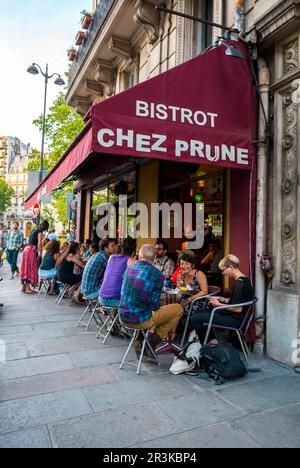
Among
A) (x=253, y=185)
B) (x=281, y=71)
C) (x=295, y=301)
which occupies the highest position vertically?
(x=281, y=71)

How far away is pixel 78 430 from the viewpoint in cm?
273

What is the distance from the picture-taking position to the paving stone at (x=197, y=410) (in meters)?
2.90

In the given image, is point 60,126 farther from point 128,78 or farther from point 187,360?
point 187,360

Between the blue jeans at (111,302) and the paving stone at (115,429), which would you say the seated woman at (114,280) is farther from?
the paving stone at (115,429)

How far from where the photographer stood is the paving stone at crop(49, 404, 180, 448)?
2.57 metres

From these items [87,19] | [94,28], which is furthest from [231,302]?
[87,19]

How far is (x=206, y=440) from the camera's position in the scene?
8.58 feet

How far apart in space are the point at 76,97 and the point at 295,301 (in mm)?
12977

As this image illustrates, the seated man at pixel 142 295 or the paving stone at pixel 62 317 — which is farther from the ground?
the seated man at pixel 142 295

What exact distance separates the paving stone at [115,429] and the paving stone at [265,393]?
0.83m

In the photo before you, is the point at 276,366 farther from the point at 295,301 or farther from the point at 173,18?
the point at 173,18

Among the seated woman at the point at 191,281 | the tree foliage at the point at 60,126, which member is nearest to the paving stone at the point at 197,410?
the seated woman at the point at 191,281

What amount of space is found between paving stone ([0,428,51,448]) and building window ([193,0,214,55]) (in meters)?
7.43
